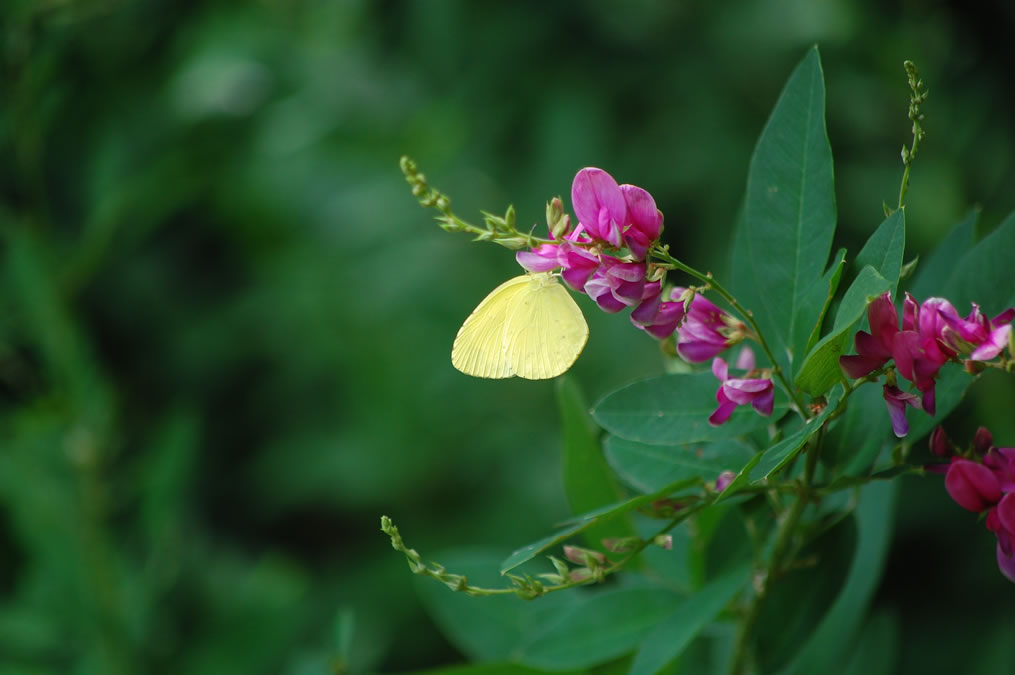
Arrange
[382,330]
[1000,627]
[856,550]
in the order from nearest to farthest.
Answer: [856,550]
[1000,627]
[382,330]

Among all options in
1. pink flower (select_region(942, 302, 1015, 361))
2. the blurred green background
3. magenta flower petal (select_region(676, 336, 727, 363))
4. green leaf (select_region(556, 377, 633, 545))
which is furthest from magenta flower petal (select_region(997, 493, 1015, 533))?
the blurred green background

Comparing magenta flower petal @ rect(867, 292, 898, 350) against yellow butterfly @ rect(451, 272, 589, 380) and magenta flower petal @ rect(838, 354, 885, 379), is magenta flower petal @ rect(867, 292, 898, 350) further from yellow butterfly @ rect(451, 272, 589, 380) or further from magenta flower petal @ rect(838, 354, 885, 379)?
yellow butterfly @ rect(451, 272, 589, 380)

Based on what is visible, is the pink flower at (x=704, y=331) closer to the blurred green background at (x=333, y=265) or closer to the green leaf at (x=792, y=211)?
the green leaf at (x=792, y=211)

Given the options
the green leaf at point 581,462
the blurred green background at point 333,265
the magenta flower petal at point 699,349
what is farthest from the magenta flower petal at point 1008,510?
the blurred green background at point 333,265

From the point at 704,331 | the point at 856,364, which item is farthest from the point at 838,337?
the point at 704,331

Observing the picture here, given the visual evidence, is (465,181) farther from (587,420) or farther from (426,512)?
(587,420)

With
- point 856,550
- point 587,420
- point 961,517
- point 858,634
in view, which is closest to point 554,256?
point 587,420
